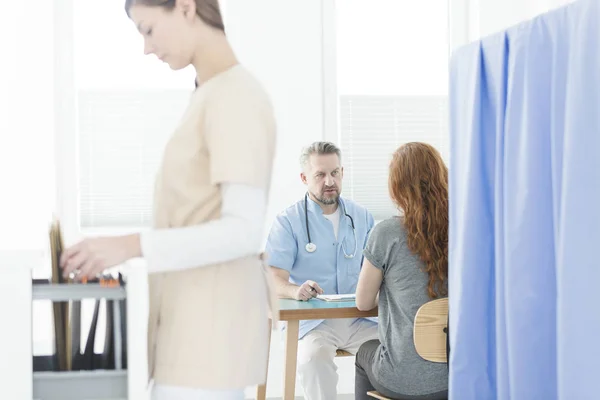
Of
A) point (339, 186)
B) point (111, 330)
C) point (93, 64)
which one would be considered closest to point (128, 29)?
point (93, 64)

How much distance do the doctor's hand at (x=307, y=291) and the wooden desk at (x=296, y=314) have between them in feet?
0.11

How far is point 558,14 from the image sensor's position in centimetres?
172

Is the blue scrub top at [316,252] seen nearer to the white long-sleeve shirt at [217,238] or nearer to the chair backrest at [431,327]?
the chair backrest at [431,327]

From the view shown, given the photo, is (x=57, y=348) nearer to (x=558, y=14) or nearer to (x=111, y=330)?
(x=111, y=330)

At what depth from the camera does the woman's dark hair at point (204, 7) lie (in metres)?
1.20

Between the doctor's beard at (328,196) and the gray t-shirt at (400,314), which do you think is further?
the doctor's beard at (328,196)

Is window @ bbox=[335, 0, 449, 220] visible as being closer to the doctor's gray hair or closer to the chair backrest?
the doctor's gray hair

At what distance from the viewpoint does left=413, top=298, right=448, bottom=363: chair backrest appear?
8.37 ft

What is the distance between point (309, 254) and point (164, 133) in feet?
3.95

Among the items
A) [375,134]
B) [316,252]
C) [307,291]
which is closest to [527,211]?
[307,291]

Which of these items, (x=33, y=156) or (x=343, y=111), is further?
(x=343, y=111)

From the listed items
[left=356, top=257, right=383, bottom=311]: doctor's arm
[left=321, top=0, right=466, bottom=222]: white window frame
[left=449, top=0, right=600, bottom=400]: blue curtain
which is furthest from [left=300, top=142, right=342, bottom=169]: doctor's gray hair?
[left=449, top=0, right=600, bottom=400]: blue curtain

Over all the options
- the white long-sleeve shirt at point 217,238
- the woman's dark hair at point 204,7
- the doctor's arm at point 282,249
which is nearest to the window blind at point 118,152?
the doctor's arm at point 282,249

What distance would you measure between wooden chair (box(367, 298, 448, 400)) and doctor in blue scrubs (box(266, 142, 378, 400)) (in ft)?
2.85
